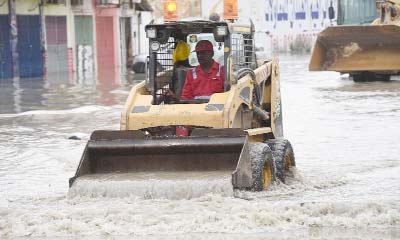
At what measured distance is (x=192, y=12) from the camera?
60719 millimetres

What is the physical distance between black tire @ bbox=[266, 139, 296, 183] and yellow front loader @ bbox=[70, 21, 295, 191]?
11 millimetres

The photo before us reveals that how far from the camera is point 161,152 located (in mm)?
9109

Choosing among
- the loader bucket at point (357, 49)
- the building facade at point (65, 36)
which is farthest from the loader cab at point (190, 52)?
the building facade at point (65, 36)

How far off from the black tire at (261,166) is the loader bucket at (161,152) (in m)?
0.19


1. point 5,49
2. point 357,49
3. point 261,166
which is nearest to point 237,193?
point 261,166

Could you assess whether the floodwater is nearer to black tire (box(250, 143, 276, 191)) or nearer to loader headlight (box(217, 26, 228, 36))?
black tire (box(250, 143, 276, 191))

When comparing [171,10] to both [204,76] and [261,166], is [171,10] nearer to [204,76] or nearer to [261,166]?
[204,76]

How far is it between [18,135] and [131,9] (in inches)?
1144

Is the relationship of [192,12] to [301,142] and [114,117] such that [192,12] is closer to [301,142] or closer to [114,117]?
[114,117]

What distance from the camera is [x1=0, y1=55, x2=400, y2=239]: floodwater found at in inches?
297

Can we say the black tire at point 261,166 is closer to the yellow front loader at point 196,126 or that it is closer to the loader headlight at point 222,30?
the yellow front loader at point 196,126

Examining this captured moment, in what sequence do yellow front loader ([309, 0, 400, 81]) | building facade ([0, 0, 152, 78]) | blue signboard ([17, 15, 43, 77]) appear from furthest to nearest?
1. blue signboard ([17, 15, 43, 77])
2. building facade ([0, 0, 152, 78])
3. yellow front loader ([309, 0, 400, 81])

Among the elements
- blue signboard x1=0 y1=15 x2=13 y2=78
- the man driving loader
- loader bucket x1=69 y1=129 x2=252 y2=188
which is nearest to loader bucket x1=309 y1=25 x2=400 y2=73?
blue signboard x1=0 y1=15 x2=13 y2=78

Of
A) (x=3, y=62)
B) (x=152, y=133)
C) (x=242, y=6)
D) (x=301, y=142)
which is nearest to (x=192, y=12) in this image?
(x=242, y=6)
